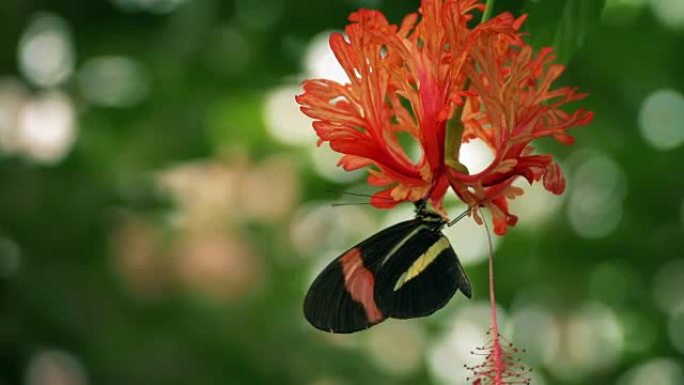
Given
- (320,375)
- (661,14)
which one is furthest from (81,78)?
(661,14)

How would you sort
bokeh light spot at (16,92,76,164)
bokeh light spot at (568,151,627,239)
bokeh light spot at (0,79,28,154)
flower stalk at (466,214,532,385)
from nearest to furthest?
flower stalk at (466,214,532,385)
bokeh light spot at (16,92,76,164)
bokeh light spot at (0,79,28,154)
bokeh light spot at (568,151,627,239)

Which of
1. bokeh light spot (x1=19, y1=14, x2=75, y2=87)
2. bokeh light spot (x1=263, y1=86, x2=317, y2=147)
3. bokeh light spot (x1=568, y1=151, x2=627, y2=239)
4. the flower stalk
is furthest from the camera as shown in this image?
bokeh light spot (x1=568, y1=151, x2=627, y2=239)

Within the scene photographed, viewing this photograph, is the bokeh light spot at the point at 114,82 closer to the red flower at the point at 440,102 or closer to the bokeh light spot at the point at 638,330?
the bokeh light spot at the point at 638,330

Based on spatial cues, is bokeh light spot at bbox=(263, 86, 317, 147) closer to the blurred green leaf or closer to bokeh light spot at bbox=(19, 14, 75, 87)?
bokeh light spot at bbox=(19, 14, 75, 87)

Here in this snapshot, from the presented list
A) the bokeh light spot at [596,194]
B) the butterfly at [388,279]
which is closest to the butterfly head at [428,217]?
the butterfly at [388,279]

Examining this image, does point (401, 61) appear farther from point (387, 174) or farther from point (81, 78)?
point (81, 78)

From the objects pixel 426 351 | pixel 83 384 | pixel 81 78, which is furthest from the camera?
pixel 426 351

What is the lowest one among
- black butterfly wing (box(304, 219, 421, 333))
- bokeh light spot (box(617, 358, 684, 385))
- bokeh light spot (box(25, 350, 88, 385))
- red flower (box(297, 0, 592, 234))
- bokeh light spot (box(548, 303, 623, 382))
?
black butterfly wing (box(304, 219, 421, 333))

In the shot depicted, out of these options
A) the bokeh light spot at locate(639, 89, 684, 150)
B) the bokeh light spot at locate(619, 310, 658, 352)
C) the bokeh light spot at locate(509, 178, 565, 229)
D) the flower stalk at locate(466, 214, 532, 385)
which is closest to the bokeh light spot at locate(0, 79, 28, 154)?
the bokeh light spot at locate(509, 178, 565, 229)
